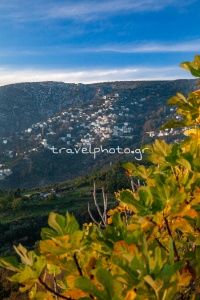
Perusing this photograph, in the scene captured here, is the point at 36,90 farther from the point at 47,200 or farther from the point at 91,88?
the point at 47,200

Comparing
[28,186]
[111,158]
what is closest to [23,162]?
[28,186]

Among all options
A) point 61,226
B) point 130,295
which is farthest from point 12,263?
point 130,295

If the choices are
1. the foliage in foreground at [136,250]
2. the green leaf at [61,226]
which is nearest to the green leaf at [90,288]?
the foliage in foreground at [136,250]

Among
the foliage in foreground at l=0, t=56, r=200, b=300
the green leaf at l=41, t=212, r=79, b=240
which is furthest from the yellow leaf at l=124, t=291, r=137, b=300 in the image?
the green leaf at l=41, t=212, r=79, b=240

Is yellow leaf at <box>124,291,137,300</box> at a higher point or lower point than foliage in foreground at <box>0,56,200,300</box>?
lower

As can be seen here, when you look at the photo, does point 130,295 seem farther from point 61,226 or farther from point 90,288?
point 61,226

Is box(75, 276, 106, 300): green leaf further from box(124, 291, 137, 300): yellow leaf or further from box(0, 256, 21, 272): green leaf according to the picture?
box(0, 256, 21, 272): green leaf

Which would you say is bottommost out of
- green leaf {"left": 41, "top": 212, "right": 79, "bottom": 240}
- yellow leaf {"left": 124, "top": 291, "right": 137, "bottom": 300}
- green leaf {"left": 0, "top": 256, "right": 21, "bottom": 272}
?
yellow leaf {"left": 124, "top": 291, "right": 137, "bottom": 300}

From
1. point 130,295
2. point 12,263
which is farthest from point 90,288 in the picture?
point 12,263

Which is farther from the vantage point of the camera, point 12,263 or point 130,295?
point 12,263
